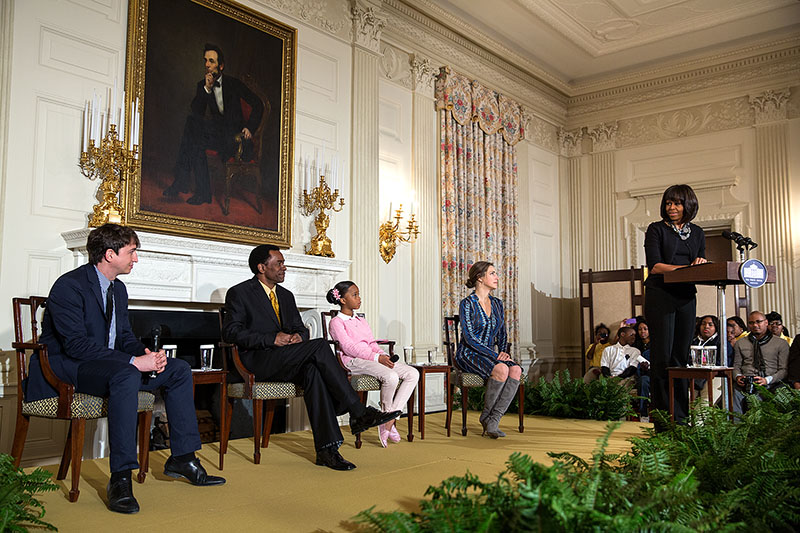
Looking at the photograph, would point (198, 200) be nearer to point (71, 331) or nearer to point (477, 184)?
point (71, 331)

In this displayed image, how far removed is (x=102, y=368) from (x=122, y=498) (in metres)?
0.58

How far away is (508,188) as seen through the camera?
844 centimetres

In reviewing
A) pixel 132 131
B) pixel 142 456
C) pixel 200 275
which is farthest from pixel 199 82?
pixel 142 456

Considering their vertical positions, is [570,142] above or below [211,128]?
above

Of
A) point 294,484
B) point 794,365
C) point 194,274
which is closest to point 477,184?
point 794,365

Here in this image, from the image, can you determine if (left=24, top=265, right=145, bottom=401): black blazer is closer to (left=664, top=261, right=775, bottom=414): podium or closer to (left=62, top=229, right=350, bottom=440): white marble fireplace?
(left=62, top=229, right=350, bottom=440): white marble fireplace

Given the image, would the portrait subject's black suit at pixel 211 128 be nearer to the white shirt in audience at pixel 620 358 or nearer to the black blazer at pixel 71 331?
the black blazer at pixel 71 331

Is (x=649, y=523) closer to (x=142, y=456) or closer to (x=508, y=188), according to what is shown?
(x=142, y=456)

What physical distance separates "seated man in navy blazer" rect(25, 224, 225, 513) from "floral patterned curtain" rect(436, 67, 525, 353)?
175 inches

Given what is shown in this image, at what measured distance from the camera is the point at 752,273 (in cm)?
371

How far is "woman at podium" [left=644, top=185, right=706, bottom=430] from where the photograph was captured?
12.8ft

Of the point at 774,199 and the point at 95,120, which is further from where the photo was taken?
the point at 774,199

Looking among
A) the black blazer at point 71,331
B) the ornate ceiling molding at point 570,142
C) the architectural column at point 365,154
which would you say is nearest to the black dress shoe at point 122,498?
the black blazer at point 71,331

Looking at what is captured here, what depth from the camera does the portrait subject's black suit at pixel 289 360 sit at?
366 cm
